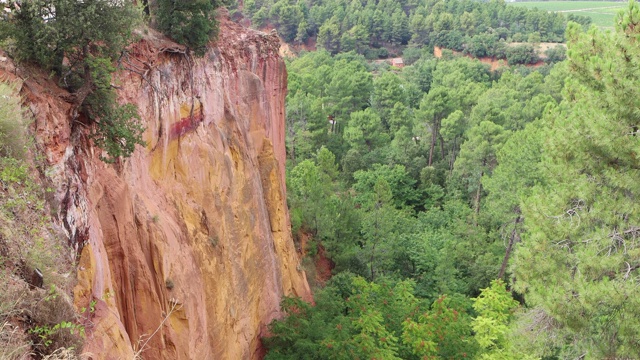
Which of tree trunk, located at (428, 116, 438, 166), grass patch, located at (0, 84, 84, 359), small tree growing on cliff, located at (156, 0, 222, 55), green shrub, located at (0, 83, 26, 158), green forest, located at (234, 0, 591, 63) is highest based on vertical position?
small tree growing on cliff, located at (156, 0, 222, 55)

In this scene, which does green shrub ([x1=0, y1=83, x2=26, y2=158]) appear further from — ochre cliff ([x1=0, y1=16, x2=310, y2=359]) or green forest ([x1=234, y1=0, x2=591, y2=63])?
green forest ([x1=234, y1=0, x2=591, y2=63])

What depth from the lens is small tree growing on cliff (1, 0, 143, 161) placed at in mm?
7910

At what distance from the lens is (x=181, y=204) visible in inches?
495

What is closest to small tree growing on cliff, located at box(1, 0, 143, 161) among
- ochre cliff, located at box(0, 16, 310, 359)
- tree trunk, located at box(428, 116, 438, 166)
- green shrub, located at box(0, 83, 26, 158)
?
ochre cliff, located at box(0, 16, 310, 359)

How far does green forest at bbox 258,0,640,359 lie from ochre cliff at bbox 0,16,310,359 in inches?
90.3

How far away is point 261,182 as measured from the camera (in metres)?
18.5

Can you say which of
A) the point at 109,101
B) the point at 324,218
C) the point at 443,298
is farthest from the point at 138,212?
the point at 324,218

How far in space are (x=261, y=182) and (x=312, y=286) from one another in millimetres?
6509

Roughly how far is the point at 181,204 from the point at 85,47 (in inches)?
197

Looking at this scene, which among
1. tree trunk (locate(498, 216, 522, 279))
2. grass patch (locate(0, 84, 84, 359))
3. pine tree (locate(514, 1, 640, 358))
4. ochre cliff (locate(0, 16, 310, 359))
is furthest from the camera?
tree trunk (locate(498, 216, 522, 279))

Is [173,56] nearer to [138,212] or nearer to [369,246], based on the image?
[138,212]

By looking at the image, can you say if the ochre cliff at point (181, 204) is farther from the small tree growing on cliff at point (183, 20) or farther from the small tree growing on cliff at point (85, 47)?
the small tree growing on cliff at point (183, 20)

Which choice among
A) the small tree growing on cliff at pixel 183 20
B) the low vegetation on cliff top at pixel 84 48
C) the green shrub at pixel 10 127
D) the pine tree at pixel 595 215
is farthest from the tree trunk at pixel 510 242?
the green shrub at pixel 10 127

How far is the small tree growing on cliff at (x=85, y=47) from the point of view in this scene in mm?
7910
